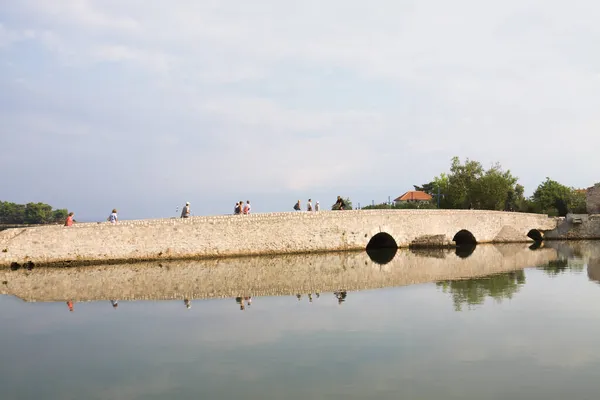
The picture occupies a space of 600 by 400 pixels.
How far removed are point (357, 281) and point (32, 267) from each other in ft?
38.5

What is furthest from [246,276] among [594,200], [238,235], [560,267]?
[594,200]

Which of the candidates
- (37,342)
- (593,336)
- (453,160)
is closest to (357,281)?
(593,336)

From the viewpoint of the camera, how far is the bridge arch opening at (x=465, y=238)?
30500 millimetres

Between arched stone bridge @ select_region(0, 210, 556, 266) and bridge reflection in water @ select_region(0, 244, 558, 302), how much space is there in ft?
2.30

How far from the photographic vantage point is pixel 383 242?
28859mm

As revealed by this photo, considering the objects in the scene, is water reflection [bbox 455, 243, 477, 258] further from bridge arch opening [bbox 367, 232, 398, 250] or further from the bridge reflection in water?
bridge arch opening [bbox 367, 232, 398, 250]

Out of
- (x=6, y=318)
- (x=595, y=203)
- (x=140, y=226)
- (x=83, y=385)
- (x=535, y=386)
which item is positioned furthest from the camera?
(x=595, y=203)

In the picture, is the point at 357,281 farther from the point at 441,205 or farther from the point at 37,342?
the point at 441,205

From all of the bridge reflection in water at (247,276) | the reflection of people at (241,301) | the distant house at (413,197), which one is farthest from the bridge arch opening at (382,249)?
the distant house at (413,197)

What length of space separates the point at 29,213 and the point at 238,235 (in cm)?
5411

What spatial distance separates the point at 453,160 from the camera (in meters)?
49.0

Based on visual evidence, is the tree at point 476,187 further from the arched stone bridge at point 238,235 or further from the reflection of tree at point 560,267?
the reflection of tree at point 560,267

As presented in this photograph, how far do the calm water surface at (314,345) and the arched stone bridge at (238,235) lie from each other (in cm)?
532

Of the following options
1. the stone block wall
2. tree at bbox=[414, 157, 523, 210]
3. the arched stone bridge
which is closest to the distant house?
tree at bbox=[414, 157, 523, 210]
